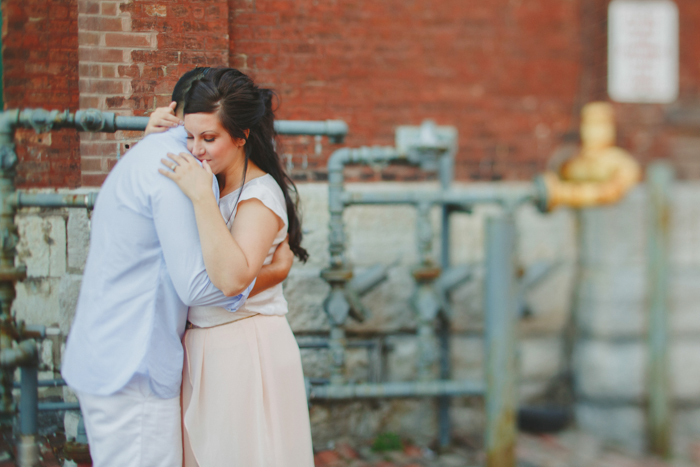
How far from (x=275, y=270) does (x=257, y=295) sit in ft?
0.29

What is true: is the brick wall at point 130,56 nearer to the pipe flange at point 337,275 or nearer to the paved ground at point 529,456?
the pipe flange at point 337,275

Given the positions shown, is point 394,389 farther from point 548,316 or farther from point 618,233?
point 618,233

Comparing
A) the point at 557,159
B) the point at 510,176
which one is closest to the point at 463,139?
the point at 510,176

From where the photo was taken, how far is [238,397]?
1.54 m

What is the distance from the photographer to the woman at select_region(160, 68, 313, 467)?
1396 millimetres

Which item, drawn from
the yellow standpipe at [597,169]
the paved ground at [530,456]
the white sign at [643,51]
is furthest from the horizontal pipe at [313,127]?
the white sign at [643,51]

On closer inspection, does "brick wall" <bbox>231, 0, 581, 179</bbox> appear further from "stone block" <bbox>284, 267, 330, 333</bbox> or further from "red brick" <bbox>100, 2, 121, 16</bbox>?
"red brick" <bbox>100, 2, 121, 16</bbox>

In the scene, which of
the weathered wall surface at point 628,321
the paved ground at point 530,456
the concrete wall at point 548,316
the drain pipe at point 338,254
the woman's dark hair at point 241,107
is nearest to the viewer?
the woman's dark hair at point 241,107

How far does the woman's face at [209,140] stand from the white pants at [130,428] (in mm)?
587

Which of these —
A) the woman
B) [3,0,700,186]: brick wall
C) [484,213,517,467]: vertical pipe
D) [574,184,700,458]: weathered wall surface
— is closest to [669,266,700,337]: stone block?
[574,184,700,458]: weathered wall surface

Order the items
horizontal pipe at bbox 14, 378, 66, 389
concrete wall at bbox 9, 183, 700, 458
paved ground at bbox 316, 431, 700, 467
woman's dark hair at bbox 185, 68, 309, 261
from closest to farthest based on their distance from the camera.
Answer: woman's dark hair at bbox 185, 68, 309, 261, horizontal pipe at bbox 14, 378, 66, 389, paved ground at bbox 316, 431, 700, 467, concrete wall at bbox 9, 183, 700, 458

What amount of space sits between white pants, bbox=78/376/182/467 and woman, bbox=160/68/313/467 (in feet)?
0.38

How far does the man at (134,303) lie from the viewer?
52.8 inches

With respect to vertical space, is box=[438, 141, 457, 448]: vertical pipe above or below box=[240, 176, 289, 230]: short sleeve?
below
